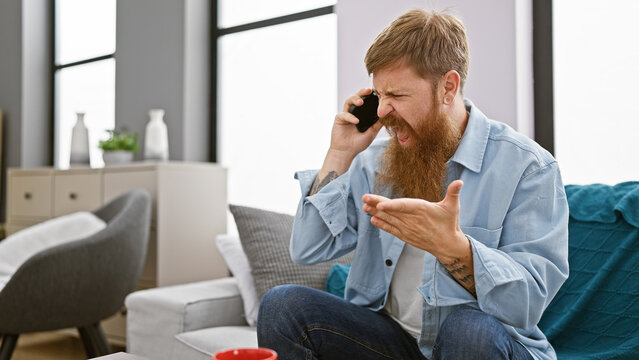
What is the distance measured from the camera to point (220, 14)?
369cm

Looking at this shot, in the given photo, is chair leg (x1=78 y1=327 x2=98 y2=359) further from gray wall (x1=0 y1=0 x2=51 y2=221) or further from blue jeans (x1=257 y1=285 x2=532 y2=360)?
gray wall (x1=0 y1=0 x2=51 y2=221)

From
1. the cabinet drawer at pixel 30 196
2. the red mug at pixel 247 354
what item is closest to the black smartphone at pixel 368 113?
the red mug at pixel 247 354

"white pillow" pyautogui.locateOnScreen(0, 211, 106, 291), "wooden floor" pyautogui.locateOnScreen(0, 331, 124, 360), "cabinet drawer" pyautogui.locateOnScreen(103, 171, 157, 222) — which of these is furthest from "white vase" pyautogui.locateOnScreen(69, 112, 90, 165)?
"wooden floor" pyautogui.locateOnScreen(0, 331, 124, 360)

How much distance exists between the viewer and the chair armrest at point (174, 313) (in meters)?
1.89

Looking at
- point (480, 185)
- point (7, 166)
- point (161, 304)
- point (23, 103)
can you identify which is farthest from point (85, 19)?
point (480, 185)

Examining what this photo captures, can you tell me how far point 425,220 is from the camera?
100cm

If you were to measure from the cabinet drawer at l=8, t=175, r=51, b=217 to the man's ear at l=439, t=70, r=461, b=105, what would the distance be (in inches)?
115

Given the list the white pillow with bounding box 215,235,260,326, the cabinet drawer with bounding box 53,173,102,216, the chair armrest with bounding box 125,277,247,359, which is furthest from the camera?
the cabinet drawer with bounding box 53,173,102,216

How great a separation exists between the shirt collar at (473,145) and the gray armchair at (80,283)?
65.5 inches

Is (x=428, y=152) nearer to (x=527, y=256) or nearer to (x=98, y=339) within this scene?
(x=527, y=256)

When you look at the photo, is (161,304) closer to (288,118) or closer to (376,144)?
(376,144)

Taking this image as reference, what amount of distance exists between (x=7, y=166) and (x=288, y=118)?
8.65ft

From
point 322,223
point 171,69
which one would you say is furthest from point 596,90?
point 171,69

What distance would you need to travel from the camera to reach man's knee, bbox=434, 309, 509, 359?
1.01 meters
